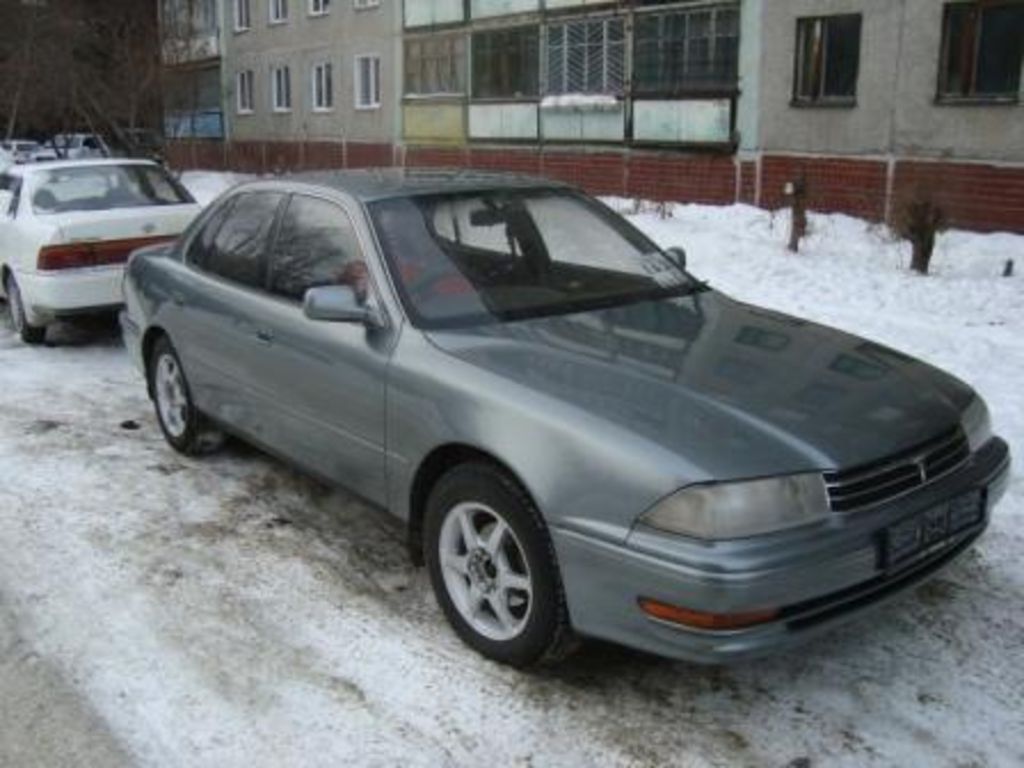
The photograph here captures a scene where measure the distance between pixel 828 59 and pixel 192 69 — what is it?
2198 cm

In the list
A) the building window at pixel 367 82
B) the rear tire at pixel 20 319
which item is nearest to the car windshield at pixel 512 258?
the rear tire at pixel 20 319

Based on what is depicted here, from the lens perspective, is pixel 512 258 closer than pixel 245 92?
Yes

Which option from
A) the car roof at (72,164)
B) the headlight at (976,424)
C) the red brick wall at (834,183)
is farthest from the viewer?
the red brick wall at (834,183)

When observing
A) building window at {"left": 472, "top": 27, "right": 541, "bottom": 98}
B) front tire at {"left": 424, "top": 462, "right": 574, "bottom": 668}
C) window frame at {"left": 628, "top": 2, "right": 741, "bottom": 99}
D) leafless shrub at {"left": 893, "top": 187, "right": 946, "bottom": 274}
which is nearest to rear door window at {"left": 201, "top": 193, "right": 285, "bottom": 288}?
front tire at {"left": 424, "top": 462, "right": 574, "bottom": 668}

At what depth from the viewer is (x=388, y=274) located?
4141 mm

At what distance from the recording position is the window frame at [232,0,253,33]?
34656mm

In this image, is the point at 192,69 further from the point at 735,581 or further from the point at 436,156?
the point at 735,581

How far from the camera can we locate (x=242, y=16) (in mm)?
35156

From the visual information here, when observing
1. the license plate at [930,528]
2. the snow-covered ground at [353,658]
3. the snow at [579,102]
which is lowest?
the snow-covered ground at [353,658]

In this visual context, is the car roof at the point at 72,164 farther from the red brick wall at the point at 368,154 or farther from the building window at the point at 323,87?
the building window at the point at 323,87

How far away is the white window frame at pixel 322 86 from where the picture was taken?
99.9ft

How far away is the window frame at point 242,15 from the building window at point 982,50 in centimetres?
2490

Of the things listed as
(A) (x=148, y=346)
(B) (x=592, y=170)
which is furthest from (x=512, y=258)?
(B) (x=592, y=170)

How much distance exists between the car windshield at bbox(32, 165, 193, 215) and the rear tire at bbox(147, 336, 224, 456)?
133 inches
